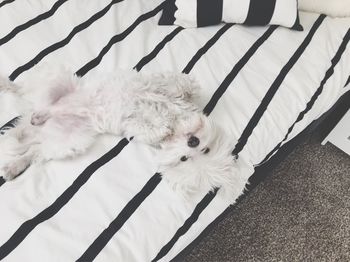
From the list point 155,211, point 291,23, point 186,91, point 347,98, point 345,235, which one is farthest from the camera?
point 347,98

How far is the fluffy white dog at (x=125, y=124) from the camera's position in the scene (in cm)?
90

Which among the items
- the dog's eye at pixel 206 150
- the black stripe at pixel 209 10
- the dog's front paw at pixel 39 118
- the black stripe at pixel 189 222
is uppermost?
the black stripe at pixel 209 10

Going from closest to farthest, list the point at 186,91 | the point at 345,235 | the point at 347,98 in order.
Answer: the point at 186,91 < the point at 345,235 < the point at 347,98

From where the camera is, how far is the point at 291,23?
49.8 inches

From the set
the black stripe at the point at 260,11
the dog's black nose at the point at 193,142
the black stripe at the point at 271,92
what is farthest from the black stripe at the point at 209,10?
the dog's black nose at the point at 193,142

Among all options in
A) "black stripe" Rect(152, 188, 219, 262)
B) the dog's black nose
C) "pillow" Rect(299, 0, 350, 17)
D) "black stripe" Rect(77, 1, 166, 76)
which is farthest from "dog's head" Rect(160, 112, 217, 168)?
"pillow" Rect(299, 0, 350, 17)

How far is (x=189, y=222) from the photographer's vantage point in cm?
90

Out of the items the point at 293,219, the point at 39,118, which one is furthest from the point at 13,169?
the point at 293,219

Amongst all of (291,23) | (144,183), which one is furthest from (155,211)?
(291,23)

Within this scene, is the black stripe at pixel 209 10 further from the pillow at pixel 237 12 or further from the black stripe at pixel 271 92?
the black stripe at pixel 271 92

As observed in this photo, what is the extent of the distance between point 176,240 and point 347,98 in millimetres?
1095

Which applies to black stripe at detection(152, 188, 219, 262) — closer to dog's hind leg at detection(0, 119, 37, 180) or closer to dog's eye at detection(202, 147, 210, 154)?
dog's eye at detection(202, 147, 210, 154)

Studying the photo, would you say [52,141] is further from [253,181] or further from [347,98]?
[347,98]

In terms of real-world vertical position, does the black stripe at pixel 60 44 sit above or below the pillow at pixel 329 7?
above
